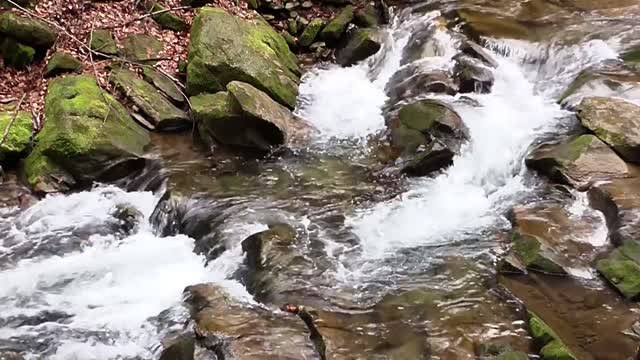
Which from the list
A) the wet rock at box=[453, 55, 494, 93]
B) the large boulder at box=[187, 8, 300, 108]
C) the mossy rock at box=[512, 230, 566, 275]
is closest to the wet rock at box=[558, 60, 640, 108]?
the wet rock at box=[453, 55, 494, 93]

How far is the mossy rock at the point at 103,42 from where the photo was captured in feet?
32.5

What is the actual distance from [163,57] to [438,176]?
474 cm

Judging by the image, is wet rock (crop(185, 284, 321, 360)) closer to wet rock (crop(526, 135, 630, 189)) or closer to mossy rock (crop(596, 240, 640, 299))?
mossy rock (crop(596, 240, 640, 299))

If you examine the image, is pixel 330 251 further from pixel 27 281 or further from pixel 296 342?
pixel 27 281

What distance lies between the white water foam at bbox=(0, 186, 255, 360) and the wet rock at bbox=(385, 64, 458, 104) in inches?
160

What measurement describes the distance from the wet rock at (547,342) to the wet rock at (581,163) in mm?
2656

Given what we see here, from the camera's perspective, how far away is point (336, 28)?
11.8 metres

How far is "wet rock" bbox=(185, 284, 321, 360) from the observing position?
17.2 ft

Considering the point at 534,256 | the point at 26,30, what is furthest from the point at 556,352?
the point at 26,30

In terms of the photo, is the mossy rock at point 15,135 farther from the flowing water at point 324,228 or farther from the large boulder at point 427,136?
the large boulder at point 427,136

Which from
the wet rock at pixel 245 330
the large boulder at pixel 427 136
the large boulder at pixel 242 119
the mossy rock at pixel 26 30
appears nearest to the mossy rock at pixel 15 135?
the mossy rock at pixel 26 30

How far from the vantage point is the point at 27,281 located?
6.71 meters

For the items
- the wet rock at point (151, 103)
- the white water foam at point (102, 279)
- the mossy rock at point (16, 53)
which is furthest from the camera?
the mossy rock at point (16, 53)

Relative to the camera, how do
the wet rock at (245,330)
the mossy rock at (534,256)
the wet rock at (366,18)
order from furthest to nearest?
1. the wet rock at (366,18)
2. the mossy rock at (534,256)
3. the wet rock at (245,330)
